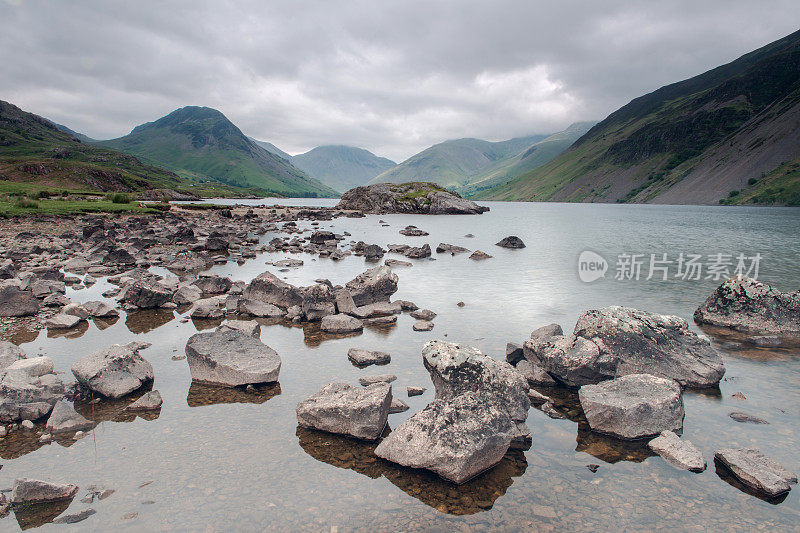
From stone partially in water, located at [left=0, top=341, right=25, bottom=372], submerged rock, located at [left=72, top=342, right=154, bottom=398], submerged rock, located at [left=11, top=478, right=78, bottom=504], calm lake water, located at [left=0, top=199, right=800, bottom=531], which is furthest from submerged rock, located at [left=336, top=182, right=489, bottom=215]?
submerged rock, located at [left=11, top=478, right=78, bottom=504]

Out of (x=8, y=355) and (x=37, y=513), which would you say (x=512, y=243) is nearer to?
(x=8, y=355)

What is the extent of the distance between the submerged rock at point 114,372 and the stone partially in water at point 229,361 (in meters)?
1.31

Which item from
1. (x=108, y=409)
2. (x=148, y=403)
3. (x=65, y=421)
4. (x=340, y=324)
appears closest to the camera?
(x=65, y=421)

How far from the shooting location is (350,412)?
30.9 feet

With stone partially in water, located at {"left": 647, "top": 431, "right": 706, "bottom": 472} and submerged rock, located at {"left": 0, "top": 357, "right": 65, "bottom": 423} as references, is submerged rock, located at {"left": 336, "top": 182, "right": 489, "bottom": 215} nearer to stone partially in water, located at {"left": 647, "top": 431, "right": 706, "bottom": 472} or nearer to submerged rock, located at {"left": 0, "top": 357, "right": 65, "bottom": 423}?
stone partially in water, located at {"left": 647, "top": 431, "right": 706, "bottom": 472}

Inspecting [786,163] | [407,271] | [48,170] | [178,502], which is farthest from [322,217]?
[786,163]

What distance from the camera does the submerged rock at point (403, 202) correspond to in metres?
148

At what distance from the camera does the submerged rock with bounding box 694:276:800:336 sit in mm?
17312

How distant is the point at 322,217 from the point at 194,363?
98.1 metres

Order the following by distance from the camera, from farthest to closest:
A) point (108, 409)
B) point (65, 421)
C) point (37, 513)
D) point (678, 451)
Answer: point (108, 409)
point (65, 421)
point (678, 451)
point (37, 513)

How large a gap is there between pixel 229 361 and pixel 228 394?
40.3 inches

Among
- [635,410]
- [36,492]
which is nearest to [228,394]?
[36,492]

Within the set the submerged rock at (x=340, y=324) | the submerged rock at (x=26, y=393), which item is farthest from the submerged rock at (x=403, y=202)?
the submerged rock at (x=26, y=393)

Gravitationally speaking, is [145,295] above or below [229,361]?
below
